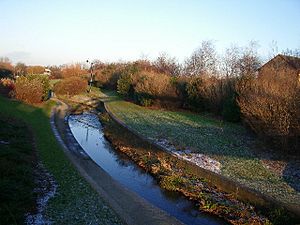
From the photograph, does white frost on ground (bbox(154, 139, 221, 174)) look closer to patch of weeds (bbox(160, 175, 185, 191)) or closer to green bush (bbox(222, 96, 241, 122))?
patch of weeds (bbox(160, 175, 185, 191))

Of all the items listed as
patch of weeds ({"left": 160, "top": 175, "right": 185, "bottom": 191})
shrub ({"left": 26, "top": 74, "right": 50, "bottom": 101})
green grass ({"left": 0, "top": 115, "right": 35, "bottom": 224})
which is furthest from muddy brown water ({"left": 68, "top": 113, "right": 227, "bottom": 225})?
shrub ({"left": 26, "top": 74, "right": 50, "bottom": 101})

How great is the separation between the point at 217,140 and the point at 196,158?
15.0 ft

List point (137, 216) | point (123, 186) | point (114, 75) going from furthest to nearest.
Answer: point (114, 75), point (123, 186), point (137, 216)

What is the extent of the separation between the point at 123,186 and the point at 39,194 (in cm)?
375

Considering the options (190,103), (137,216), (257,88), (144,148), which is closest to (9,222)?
(137,216)

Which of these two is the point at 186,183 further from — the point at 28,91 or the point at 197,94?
the point at 28,91

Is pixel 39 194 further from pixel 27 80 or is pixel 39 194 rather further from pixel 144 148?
pixel 27 80

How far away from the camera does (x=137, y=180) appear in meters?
14.7

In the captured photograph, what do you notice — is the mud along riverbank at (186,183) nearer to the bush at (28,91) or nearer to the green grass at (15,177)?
the green grass at (15,177)

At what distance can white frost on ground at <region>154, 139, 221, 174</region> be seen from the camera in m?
Answer: 16.3

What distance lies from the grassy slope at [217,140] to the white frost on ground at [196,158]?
0.40 metres

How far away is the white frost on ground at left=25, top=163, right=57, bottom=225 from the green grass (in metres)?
0.20

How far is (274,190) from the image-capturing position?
1341 centimetres

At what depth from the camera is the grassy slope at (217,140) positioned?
46.8 feet
